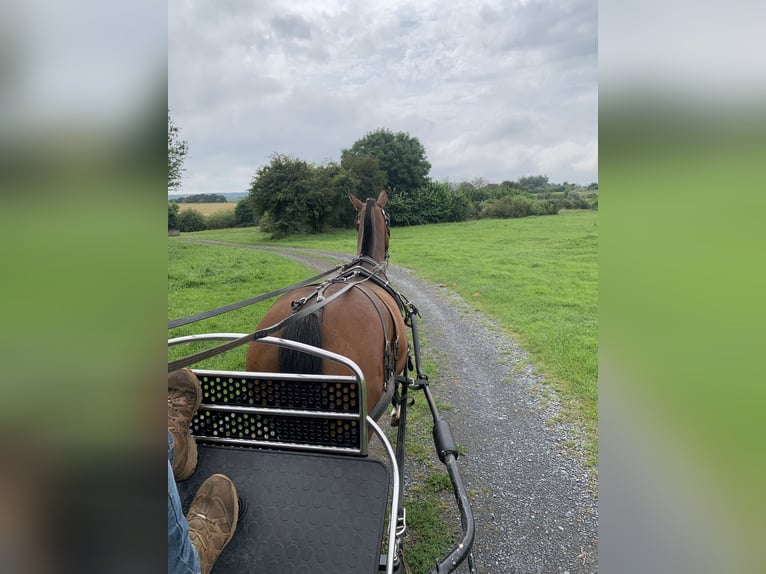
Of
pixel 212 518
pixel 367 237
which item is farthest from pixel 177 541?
pixel 367 237

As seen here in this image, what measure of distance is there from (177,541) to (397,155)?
3625 centimetres

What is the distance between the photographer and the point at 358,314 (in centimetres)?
274

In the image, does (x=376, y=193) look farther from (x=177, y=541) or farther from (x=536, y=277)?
(x=177, y=541)

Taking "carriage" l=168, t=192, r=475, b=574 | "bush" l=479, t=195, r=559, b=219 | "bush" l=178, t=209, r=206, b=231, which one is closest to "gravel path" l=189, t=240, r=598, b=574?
"carriage" l=168, t=192, r=475, b=574

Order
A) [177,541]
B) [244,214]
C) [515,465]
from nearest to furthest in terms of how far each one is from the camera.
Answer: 1. [177,541]
2. [515,465]
3. [244,214]

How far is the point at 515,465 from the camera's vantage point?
3621 mm

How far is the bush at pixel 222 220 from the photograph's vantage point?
21.0 meters

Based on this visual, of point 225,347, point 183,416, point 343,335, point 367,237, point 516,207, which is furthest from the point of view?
point 516,207

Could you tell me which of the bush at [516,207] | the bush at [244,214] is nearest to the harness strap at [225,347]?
the bush at [516,207]

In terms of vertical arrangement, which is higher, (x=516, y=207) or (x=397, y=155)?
(x=397, y=155)

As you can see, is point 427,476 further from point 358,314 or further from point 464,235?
point 464,235
